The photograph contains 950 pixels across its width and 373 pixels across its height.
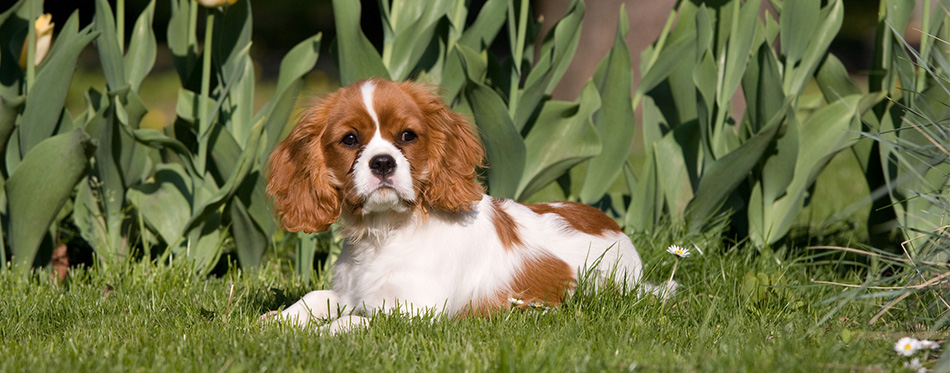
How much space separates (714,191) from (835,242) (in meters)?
0.93

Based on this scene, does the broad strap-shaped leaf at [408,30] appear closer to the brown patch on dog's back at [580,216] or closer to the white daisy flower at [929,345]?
the brown patch on dog's back at [580,216]

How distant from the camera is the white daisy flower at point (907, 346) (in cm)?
245

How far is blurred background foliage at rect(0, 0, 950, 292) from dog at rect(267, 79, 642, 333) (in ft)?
2.26

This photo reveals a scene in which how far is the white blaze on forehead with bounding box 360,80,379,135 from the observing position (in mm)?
2943

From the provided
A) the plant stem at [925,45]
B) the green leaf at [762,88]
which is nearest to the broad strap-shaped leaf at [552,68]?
the green leaf at [762,88]

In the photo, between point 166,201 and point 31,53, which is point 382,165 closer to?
point 166,201

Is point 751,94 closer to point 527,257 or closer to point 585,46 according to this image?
point 527,257

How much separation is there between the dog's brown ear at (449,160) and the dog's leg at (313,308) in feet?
1.69

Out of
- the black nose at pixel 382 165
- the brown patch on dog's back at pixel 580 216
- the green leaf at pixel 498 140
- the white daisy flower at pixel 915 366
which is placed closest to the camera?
the white daisy flower at pixel 915 366

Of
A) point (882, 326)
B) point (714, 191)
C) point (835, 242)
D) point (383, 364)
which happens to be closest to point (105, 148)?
point (383, 364)

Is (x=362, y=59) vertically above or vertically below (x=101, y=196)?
above

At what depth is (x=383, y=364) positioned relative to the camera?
2.48 meters

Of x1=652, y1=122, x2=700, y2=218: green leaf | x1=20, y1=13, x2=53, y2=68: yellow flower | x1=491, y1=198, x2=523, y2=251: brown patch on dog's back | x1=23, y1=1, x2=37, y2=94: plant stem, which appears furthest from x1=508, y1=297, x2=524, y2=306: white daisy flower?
x1=20, y1=13, x2=53, y2=68: yellow flower

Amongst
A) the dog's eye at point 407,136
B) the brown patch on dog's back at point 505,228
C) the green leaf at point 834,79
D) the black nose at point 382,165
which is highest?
the dog's eye at point 407,136
